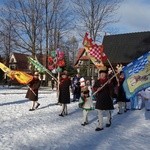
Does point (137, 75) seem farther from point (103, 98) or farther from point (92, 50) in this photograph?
point (92, 50)

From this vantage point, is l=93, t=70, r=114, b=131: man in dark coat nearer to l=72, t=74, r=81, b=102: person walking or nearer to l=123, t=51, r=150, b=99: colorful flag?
l=123, t=51, r=150, b=99: colorful flag

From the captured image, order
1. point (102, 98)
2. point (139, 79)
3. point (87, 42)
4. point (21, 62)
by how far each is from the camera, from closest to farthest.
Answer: point (139, 79) < point (102, 98) < point (87, 42) < point (21, 62)

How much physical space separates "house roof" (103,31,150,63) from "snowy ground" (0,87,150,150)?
31680mm

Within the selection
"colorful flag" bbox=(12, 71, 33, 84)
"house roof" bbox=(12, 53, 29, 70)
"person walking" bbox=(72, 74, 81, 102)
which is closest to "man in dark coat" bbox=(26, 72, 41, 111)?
"colorful flag" bbox=(12, 71, 33, 84)

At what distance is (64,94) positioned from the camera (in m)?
14.7

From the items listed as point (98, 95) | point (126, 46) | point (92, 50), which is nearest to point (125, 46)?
point (126, 46)

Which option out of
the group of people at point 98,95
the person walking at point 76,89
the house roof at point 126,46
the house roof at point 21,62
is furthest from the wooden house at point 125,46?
the house roof at point 21,62

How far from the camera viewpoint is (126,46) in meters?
48.9

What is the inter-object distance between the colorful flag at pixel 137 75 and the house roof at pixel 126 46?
115ft

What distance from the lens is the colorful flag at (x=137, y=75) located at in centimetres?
1094

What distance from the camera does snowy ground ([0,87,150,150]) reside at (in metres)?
9.30

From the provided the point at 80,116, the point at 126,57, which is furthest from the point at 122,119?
the point at 126,57

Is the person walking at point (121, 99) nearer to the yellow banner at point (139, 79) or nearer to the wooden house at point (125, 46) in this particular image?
the yellow banner at point (139, 79)

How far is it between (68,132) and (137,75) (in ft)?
8.49
